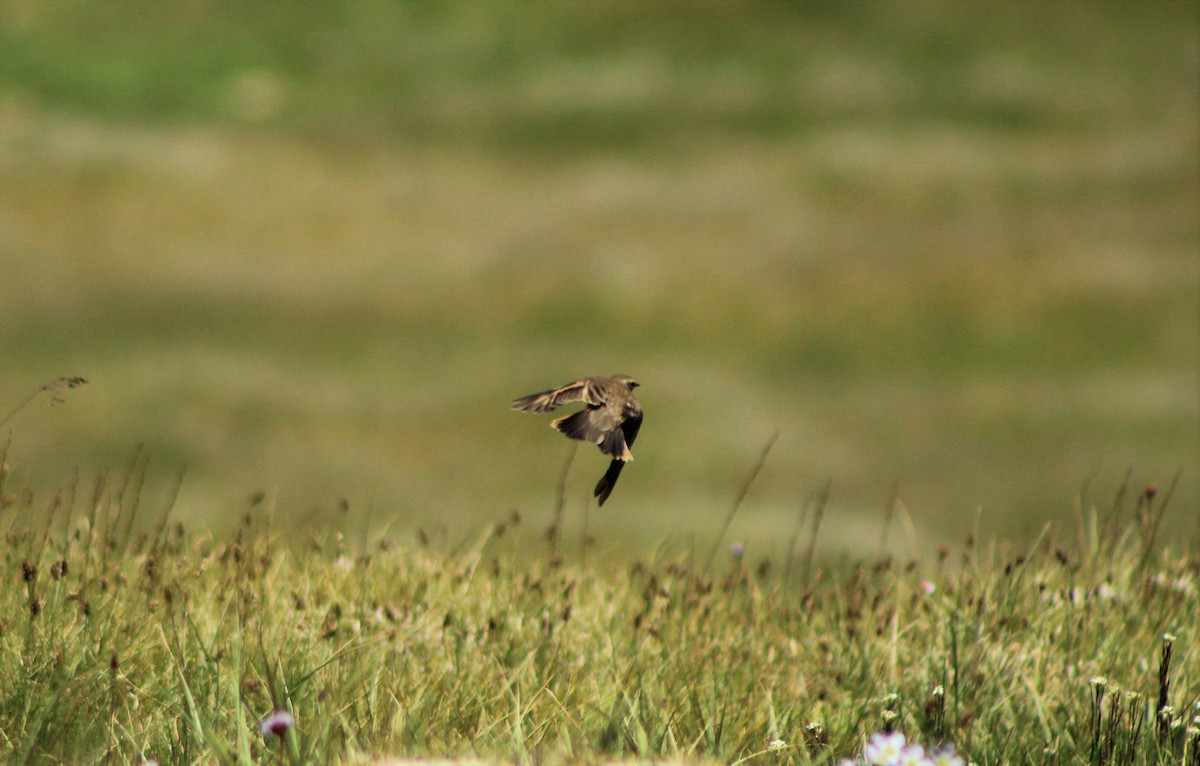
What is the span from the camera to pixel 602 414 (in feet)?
7.98

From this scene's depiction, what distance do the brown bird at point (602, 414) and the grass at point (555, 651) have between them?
2.89 feet

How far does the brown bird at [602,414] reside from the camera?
2375 mm

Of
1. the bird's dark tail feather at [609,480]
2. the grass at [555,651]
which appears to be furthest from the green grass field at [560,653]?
the bird's dark tail feather at [609,480]

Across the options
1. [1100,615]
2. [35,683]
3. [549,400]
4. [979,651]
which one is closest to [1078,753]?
[979,651]

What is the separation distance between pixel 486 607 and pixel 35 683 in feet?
5.76

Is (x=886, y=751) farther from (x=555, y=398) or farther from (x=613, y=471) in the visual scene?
(x=555, y=398)

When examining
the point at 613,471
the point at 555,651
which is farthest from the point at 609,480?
the point at 555,651

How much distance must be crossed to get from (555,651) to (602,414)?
2008mm

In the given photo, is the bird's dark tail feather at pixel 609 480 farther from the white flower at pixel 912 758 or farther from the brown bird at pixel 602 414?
the white flower at pixel 912 758

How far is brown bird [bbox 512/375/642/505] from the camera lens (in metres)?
2.38

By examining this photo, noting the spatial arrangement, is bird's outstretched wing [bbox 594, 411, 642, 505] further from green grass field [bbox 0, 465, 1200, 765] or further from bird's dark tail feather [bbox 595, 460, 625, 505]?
green grass field [bbox 0, 465, 1200, 765]

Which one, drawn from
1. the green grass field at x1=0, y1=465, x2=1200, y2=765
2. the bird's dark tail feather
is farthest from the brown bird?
the green grass field at x1=0, y1=465, x2=1200, y2=765

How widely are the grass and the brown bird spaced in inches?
34.7

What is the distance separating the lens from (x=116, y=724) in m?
3.39
